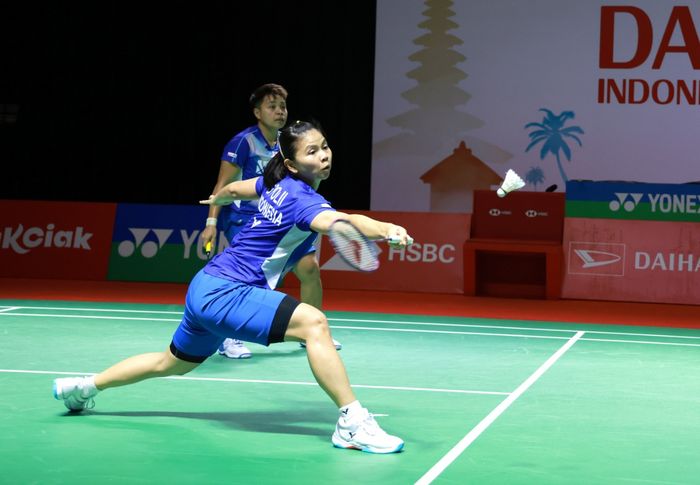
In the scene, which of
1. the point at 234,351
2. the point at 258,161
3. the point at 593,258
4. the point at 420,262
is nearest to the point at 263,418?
the point at 234,351

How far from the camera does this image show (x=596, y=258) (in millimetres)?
11711

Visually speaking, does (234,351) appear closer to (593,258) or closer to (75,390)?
(75,390)

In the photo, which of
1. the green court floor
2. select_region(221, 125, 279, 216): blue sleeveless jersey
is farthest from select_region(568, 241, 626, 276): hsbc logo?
select_region(221, 125, 279, 216): blue sleeveless jersey

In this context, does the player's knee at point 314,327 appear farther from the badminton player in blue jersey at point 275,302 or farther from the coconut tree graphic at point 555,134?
the coconut tree graphic at point 555,134

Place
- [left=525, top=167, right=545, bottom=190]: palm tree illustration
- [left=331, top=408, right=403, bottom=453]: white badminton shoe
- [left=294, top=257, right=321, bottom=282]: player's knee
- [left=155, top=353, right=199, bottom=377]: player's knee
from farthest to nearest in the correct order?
[left=525, top=167, right=545, bottom=190]: palm tree illustration → [left=294, top=257, right=321, bottom=282]: player's knee → [left=155, top=353, right=199, bottom=377]: player's knee → [left=331, top=408, right=403, bottom=453]: white badminton shoe

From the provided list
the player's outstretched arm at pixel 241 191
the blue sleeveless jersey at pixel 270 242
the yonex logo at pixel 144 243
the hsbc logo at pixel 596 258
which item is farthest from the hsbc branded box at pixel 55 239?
the blue sleeveless jersey at pixel 270 242

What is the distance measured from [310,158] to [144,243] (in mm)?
8278

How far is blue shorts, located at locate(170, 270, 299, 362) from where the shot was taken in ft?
14.2

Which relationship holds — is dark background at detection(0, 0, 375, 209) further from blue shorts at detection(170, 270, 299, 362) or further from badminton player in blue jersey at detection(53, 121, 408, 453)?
blue shorts at detection(170, 270, 299, 362)

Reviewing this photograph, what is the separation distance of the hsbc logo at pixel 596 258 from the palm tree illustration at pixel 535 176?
311cm

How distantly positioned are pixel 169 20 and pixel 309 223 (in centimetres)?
1282

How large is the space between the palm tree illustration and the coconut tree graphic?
0.61 feet

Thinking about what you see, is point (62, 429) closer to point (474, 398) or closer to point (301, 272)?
point (474, 398)

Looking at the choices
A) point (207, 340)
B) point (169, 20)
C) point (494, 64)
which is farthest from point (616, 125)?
point (207, 340)
